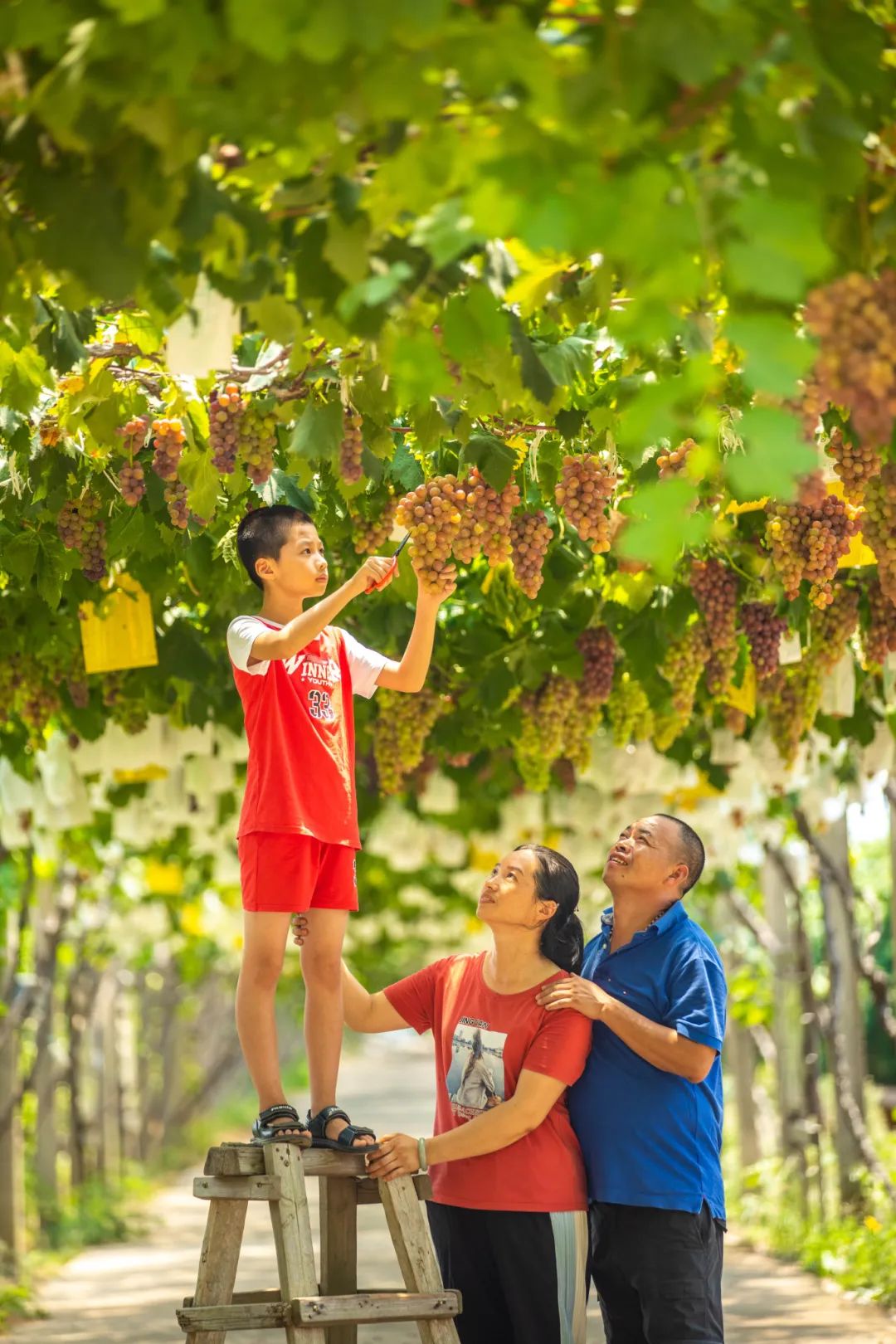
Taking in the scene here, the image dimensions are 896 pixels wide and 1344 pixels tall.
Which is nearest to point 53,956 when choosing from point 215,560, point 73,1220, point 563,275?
point 73,1220

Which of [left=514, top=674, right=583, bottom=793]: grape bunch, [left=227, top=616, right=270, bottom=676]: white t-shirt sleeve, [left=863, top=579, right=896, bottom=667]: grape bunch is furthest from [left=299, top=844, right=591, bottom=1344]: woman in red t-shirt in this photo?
[left=514, top=674, right=583, bottom=793]: grape bunch

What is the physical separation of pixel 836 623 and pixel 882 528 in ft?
5.28

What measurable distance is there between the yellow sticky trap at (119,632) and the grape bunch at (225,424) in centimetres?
163

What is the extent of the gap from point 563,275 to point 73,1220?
10373 millimetres

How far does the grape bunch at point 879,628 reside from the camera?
16.2 feet

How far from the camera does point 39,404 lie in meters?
3.91

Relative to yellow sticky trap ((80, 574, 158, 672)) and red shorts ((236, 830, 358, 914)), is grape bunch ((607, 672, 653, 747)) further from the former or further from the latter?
red shorts ((236, 830, 358, 914))

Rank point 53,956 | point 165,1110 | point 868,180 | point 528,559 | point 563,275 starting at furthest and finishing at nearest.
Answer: point 165,1110, point 53,956, point 528,559, point 563,275, point 868,180

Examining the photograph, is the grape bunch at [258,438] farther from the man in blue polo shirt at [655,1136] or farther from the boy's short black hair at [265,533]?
the man in blue polo shirt at [655,1136]

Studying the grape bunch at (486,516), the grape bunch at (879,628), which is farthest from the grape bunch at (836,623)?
the grape bunch at (486,516)

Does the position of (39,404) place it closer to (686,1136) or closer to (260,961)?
(260,961)

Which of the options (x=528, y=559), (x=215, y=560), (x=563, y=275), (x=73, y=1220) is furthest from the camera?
(x=73, y=1220)

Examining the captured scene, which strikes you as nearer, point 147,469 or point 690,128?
point 690,128

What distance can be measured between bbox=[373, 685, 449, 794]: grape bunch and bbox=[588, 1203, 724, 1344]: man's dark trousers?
8.25 feet
